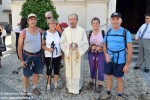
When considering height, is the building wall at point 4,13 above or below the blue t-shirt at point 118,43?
above

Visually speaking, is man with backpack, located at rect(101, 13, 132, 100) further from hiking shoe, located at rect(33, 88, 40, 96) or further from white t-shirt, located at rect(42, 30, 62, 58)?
hiking shoe, located at rect(33, 88, 40, 96)

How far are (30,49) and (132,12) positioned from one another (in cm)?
739

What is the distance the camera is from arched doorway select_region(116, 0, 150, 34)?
10555 millimetres

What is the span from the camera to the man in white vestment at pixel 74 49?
4637 mm

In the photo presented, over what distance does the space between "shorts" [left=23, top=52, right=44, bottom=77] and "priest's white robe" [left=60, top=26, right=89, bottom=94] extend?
555 mm

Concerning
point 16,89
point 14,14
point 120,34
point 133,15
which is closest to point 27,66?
point 16,89

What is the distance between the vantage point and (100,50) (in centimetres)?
474

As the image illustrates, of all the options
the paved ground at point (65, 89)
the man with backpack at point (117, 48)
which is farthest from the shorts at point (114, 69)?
the paved ground at point (65, 89)

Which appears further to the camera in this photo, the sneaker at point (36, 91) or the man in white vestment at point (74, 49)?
the sneaker at point (36, 91)

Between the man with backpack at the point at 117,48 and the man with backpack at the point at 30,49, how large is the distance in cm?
134

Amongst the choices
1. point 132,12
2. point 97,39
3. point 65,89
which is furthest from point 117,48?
point 132,12

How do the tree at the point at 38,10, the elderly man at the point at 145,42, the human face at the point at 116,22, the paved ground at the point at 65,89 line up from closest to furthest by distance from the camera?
the human face at the point at 116,22 → the paved ground at the point at 65,89 → the elderly man at the point at 145,42 → the tree at the point at 38,10

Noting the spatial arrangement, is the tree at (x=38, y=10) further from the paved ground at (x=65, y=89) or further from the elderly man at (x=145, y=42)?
the elderly man at (x=145, y=42)

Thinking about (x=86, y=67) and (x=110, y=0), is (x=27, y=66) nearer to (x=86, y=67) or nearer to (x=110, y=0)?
(x=86, y=67)
